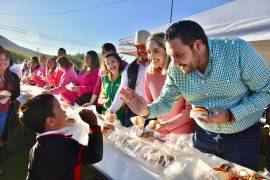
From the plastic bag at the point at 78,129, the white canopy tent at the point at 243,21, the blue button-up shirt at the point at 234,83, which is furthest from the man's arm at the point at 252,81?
the white canopy tent at the point at 243,21

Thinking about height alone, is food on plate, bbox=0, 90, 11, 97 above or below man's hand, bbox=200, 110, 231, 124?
below

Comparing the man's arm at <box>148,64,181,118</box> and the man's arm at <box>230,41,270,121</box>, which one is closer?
the man's arm at <box>230,41,270,121</box>

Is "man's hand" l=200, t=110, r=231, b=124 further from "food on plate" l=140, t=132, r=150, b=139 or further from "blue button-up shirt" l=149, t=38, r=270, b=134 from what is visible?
"food on plate" l=140, t=132, r=150, b=139

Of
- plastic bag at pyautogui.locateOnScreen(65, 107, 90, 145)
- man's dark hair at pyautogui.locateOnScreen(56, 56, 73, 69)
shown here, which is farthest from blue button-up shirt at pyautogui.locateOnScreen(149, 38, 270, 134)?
man's dark hair at pyautogui.locateOnScreen(56, 56, 73, 69)

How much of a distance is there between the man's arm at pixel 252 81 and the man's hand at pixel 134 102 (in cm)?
52

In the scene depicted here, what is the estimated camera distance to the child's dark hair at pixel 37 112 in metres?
1.79

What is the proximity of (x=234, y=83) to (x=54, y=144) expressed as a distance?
0.89m

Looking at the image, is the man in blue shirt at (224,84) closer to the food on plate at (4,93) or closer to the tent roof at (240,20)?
the tent roof at (240,20)

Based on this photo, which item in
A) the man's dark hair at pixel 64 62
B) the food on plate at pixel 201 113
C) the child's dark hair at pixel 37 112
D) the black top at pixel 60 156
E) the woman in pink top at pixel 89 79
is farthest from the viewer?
the man's dark hair at pixel 64 62

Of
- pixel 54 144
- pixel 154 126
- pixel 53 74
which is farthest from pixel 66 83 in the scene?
pixel 54 144

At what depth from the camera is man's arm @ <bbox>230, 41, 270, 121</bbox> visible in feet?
5.28

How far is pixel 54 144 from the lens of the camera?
1.72 m

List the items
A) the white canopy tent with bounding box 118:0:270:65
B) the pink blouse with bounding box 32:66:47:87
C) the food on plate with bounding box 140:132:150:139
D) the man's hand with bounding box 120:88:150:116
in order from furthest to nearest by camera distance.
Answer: the pink blouse with bounding box 32:66:47:87
the white canopy tent with bounding box 118:0:270:65
the food on plate with bounding box 140:132:150:139
the man's hand with bounding box 120:88:150:116

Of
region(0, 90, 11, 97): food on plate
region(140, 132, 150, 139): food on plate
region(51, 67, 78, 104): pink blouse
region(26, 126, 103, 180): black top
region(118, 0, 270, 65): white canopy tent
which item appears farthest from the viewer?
region(51, 67, 78, 104): pink blouse
